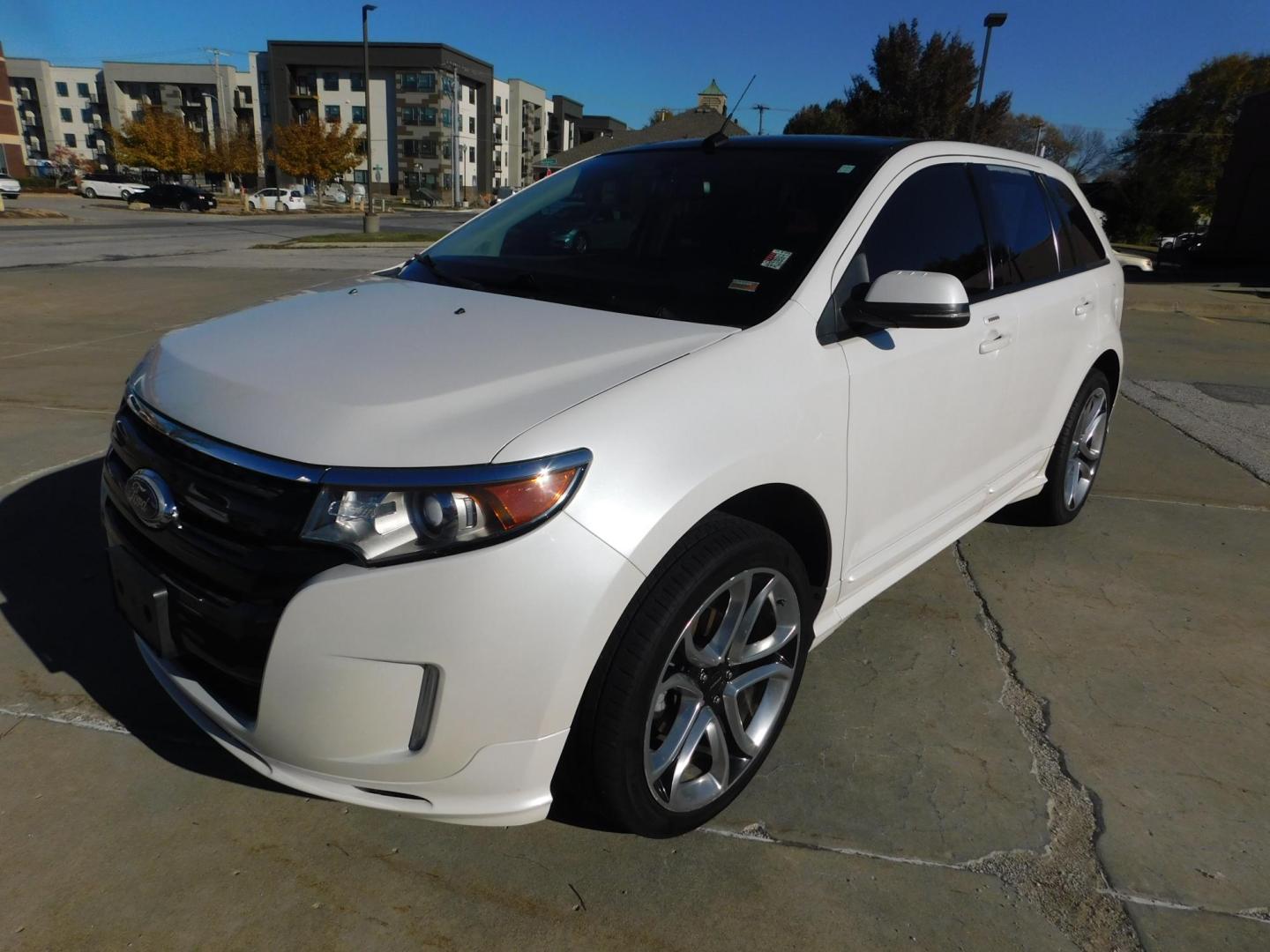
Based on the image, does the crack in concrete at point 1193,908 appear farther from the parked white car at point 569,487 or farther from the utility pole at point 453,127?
the utility pole at point 453,127

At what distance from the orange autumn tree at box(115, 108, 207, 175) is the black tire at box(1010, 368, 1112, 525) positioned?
65157 mm

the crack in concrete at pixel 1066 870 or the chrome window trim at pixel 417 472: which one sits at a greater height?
the chrome window trim at pixel 417 472

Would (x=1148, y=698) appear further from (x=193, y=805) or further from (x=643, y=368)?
(x=193, y=805)

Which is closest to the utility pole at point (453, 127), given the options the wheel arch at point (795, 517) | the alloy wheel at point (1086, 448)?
the alloy wheel at point (1086, 448)

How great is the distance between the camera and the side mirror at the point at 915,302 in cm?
238

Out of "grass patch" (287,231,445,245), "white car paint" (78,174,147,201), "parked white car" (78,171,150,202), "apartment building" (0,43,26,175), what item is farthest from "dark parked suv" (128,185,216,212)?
"grass patch" (287,231,445,245)

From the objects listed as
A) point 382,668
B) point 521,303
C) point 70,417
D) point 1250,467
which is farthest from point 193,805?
point 1250,467

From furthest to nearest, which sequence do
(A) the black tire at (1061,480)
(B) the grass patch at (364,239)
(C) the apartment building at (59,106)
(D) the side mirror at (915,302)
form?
(C) the apartment building at (59,106), (B) the grass patch at (364,239), (A) the black tire at (1061,480), (D) the side mirror at (915,302)

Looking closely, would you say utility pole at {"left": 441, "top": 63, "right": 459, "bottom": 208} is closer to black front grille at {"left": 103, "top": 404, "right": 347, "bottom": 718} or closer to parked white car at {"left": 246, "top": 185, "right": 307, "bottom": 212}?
parked white car at {"left": 246, "top": 185, "right": 307, "bottom": 212}

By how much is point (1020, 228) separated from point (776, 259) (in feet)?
5.23

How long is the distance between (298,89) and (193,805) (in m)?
88.4

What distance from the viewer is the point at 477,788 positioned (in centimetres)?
184

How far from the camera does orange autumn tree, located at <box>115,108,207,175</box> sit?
186 feet

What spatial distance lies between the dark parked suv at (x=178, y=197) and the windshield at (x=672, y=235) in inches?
1894
